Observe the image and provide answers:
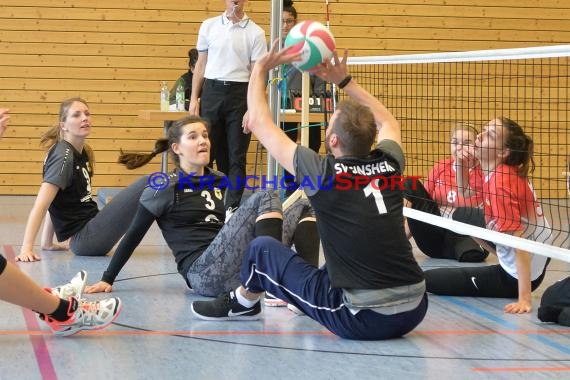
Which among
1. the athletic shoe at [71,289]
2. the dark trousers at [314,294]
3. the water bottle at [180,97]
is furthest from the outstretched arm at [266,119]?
the water bottle at [180,97]

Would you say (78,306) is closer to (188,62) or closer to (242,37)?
(242,37)

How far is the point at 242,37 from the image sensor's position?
7.85m

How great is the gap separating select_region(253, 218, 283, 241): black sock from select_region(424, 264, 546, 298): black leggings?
112cm

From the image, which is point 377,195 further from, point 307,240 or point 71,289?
point 71,289

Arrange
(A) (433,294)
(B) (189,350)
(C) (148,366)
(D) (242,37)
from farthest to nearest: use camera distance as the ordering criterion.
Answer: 1. (D) (242,37)
2. (A) (433,294)
3. (B) (189,350)
4. (C) (148,366)

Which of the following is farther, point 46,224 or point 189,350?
point 46,224

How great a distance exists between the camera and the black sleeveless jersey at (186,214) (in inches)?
182

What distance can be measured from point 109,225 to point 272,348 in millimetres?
2491

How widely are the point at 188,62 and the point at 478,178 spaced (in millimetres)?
5484

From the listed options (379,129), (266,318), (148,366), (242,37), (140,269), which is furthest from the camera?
(242,37)

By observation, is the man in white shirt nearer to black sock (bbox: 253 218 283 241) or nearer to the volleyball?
black sock (bbox: 253 218 283 241)

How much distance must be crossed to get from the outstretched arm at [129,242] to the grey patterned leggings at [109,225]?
3.97 ft

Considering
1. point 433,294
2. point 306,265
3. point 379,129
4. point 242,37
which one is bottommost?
point 433,294

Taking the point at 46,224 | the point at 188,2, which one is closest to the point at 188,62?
the point at 188,2
